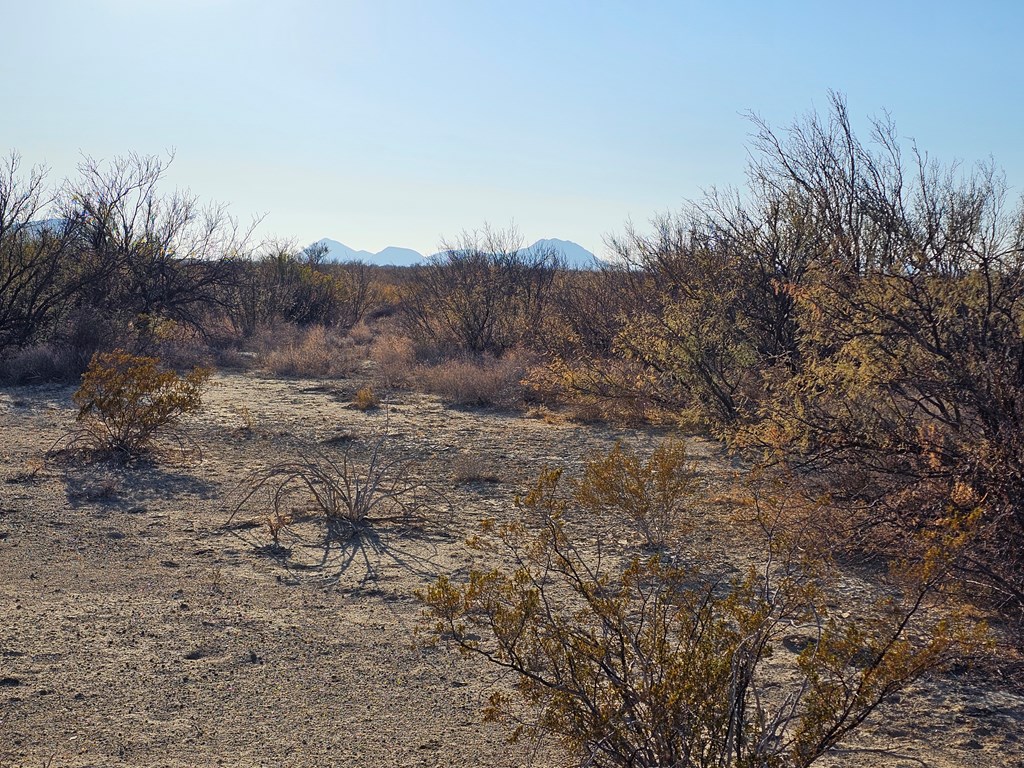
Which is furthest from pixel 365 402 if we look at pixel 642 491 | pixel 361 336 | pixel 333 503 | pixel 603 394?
pixel 361 336

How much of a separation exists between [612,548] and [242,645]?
108 inches

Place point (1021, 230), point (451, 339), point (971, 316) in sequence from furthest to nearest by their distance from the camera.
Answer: point (451, 339) < point (1021, 230) < point (971, 316)

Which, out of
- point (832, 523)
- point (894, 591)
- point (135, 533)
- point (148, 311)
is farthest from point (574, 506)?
point (148, 311)

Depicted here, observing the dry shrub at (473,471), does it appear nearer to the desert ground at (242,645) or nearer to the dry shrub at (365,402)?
the desert ground at (242,645)

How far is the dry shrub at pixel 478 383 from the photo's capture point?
13797 mm

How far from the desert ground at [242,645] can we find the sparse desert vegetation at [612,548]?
2cm

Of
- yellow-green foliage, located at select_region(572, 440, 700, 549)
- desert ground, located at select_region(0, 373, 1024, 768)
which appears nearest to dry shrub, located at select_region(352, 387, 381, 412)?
desert ground, located at select_region(0, 373, 1024, 768)

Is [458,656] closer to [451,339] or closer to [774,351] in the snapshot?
[774,351]

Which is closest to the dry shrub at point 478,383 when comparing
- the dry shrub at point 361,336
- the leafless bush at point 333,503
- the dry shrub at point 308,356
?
the dry shrub at point 308,356

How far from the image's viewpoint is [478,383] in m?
13.9

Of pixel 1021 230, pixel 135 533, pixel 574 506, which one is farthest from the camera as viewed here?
pixel 1021 230

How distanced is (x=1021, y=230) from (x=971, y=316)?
3.53 metres

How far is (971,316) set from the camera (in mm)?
5453

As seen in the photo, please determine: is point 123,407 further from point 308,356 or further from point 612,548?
point 308,356
